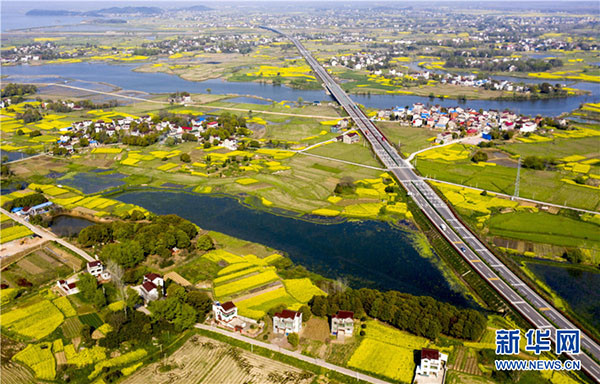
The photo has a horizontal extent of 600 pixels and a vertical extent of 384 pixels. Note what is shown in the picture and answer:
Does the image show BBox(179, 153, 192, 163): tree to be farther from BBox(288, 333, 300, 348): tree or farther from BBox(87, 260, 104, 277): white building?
BBox(288, 333, 300, 348): tree

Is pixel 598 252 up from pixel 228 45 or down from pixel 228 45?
down

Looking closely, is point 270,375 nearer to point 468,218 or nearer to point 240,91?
point 468,218

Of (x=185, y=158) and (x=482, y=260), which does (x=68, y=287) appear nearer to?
(x=185, y=158)

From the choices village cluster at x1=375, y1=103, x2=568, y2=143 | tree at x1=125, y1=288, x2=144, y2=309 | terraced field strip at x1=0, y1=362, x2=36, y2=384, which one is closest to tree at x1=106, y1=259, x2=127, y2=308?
tree at x1=125, y1=288, x2=144, y2=309

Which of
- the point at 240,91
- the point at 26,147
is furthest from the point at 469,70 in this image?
the point at 26,147

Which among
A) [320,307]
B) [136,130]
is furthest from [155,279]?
[136,130]

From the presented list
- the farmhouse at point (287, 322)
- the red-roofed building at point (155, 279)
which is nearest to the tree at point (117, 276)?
the red-roofed building at point (155, 279)

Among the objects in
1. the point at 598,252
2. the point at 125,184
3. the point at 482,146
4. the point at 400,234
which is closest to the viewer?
the point at 598,252
